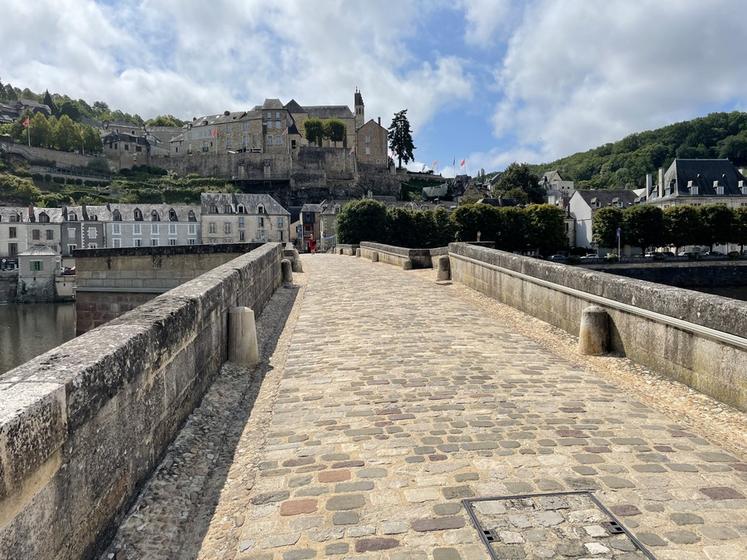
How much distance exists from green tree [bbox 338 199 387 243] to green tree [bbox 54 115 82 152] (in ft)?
263

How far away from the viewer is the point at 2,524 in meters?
1.97

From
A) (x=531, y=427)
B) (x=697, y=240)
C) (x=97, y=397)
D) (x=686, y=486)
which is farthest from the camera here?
(x=697, y=240)

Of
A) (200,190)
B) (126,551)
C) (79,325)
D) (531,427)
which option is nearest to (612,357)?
(531,427)

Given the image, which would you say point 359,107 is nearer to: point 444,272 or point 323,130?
point 323,130

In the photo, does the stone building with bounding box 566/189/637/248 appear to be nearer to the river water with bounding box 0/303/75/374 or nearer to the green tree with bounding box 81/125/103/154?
the river water with bounding box 0/303/75/374

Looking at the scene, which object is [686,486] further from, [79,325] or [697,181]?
[697,181]

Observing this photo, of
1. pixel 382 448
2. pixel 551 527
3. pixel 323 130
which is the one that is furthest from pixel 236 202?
pixel 551 527

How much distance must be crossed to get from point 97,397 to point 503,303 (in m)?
9.98

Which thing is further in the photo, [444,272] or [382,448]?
[444,272]

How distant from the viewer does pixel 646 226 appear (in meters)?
57.7

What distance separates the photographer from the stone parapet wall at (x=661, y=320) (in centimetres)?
502

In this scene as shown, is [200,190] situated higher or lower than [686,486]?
higher

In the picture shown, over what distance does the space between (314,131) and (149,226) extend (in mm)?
45443

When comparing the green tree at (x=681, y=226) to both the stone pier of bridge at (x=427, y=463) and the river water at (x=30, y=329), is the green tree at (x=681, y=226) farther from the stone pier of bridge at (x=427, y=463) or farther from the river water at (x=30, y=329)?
the stone pier of bridge at (x=427, y=463)
